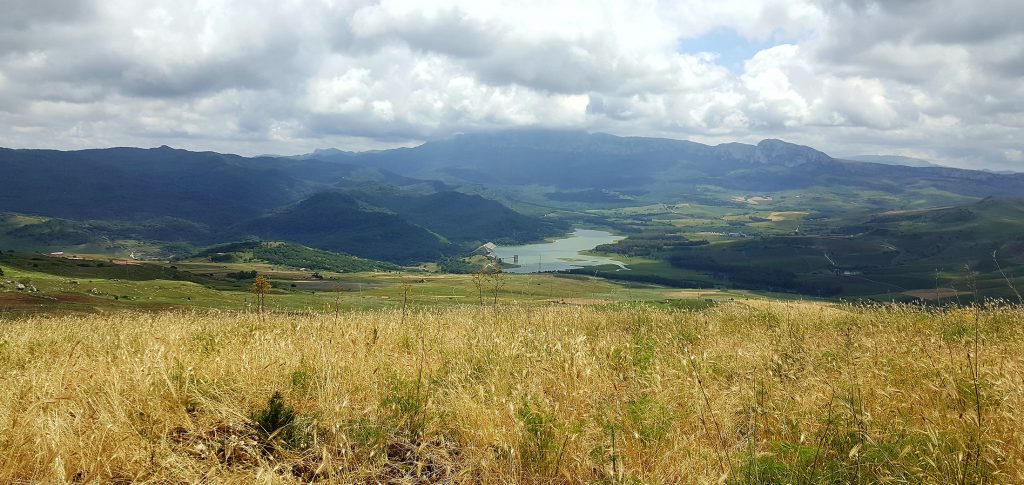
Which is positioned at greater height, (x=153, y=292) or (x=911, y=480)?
(x=911, y=480)

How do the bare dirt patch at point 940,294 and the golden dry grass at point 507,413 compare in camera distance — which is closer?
the golden dry grass at point 507,413

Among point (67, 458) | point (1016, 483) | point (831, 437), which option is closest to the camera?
point (1016, 483)

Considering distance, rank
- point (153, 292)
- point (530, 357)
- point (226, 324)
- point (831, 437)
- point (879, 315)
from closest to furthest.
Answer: point (831, 437) → point (530, 357) → point (226, 324) → point (879, 315) → point (153, 292)

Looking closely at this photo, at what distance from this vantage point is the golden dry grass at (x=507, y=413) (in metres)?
3.97

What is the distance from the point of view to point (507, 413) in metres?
4.98

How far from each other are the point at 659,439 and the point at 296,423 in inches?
128

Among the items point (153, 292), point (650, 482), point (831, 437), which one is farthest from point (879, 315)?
point (153, 292)

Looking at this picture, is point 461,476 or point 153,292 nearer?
point 461,476

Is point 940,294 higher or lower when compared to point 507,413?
lower

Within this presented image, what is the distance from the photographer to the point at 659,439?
15.1 feet

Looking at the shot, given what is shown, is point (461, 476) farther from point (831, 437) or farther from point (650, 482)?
point (831, 437)

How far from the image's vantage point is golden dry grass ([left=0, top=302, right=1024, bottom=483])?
13.0 feet

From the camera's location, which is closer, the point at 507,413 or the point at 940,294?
the point at 507,413

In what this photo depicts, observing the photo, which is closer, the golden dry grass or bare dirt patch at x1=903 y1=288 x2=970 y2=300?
the golden dry grass
